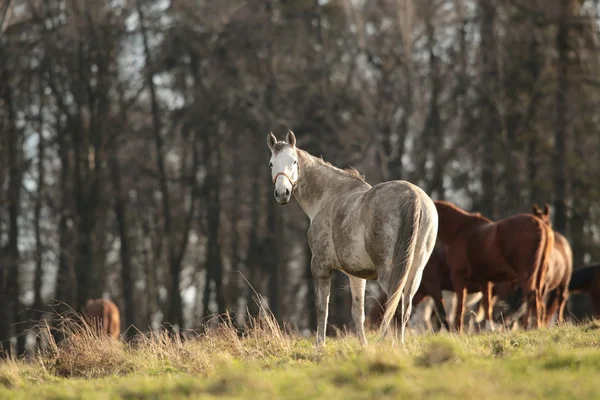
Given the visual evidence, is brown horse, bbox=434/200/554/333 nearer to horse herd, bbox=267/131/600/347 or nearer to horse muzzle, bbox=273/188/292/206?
horse herd, bbox=267/131/600/347

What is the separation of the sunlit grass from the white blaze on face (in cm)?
142

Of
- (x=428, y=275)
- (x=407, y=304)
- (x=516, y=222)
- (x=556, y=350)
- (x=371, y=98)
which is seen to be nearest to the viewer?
(x=556, y=350)

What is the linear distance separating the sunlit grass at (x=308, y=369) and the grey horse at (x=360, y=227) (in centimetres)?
56

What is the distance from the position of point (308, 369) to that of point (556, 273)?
10340 millimetres

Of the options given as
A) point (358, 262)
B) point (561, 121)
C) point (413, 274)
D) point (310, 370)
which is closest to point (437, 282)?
point (358, 262)

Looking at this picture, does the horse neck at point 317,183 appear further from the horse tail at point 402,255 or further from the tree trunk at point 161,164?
the tree trunk at point 161,164

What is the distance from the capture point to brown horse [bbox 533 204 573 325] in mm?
17359

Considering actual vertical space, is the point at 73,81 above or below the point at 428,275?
above

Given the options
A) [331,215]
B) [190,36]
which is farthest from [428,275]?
Answer: [190,36]

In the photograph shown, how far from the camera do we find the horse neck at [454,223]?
16547 millimetres

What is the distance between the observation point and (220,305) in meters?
31.4

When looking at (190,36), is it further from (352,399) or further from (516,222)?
(352,399)

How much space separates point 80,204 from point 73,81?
3.82 m

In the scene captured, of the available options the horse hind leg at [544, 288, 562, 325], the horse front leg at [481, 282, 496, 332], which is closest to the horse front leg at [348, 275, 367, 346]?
the horse front leg at [481, 282, 496, 332]
